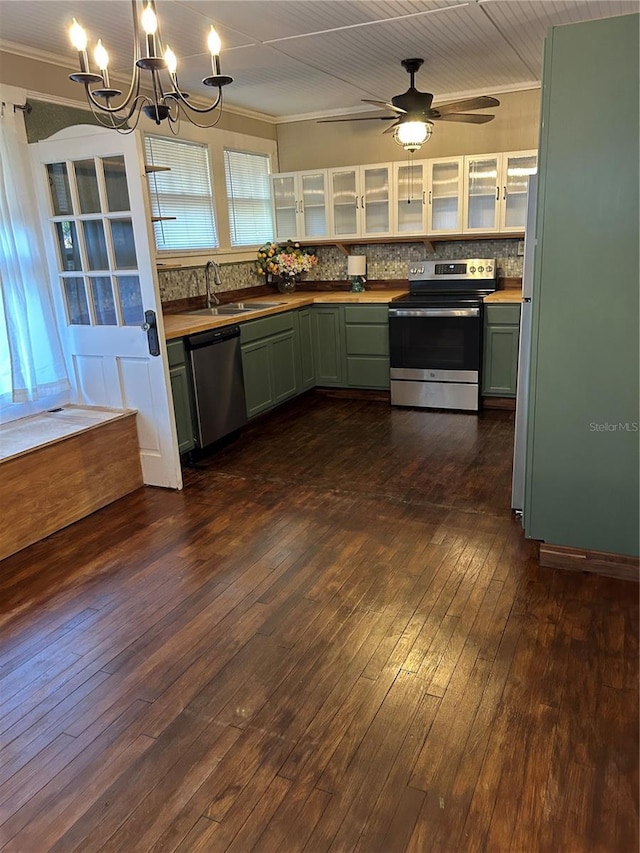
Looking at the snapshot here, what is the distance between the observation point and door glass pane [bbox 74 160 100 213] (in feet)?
11.2

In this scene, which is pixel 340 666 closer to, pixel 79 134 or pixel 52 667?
pixel 52 667

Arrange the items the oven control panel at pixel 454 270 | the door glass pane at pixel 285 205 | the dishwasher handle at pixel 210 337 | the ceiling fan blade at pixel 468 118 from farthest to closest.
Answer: the door glass pane at pixel 285 205 < the oven control panel at pixel 454 270 < the ceiling fan blade at pixel 468 118 < the dishwasher handle at pixel 210 337

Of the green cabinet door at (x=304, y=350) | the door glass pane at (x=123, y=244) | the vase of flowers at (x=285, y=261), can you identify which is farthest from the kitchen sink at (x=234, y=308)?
the door glass pane at (x=123, y=244)

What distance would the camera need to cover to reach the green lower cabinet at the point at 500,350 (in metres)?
4.89

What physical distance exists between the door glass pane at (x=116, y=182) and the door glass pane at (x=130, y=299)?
1.27 ft

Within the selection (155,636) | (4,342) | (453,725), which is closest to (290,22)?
(4,342)

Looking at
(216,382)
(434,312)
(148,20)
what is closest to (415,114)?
(434,312)

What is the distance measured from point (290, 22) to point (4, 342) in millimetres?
2312

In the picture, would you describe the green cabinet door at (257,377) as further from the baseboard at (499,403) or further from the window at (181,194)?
the baseboard at (499,403)

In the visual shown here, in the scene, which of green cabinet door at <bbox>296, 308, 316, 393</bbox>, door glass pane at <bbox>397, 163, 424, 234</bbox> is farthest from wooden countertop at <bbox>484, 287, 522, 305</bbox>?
green cabinet door at <bbox>296, 308, 316, 393</bbox>

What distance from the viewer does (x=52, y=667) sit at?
226 cm

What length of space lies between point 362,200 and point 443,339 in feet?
4.94

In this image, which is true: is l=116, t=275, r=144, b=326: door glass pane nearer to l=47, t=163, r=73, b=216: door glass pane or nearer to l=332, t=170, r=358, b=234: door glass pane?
l=47, t=163, r=73, b=216: door glass pane

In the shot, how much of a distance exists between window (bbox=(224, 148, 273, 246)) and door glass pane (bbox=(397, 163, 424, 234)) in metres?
1.34
